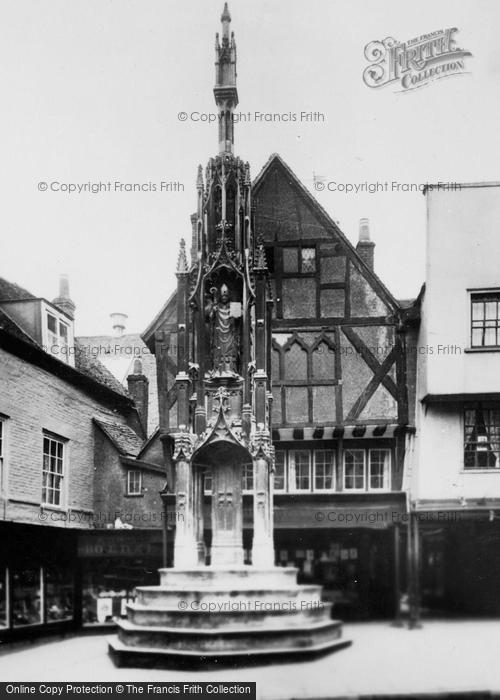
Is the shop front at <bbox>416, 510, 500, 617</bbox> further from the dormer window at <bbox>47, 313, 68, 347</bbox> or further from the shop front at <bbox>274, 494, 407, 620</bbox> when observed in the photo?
the dormer window at <bbox>47, 313, 68, 347</bbox>

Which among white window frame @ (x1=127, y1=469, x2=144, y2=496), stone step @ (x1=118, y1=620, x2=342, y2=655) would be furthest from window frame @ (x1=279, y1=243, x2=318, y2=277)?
stone step @ (x1=118, y1=620, x2=342, y2=655)

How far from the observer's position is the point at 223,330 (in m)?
11.6

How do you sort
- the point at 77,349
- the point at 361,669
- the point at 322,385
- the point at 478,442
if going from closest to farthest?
the point at 361,669, the point at 478,442, the point at 322,385, the point at 77,349

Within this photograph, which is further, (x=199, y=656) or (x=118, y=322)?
(x=118, y=322)

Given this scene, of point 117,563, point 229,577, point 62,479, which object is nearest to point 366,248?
point 62,479

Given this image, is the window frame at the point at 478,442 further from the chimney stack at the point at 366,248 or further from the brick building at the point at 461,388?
the chimney stack at the point at 366,248

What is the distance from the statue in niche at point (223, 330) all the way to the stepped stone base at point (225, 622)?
2875 millimetres

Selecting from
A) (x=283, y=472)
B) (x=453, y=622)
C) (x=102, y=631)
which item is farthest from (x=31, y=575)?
(x=453, y=622)

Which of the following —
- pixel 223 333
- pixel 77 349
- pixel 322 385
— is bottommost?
pixel 322 385

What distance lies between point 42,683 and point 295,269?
321 inches

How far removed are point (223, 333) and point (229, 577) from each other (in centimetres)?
340

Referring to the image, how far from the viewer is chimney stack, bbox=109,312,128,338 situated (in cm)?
1604

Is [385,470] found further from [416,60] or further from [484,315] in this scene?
[416,60]

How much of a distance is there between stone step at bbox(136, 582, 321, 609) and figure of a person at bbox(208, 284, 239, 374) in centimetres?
307
